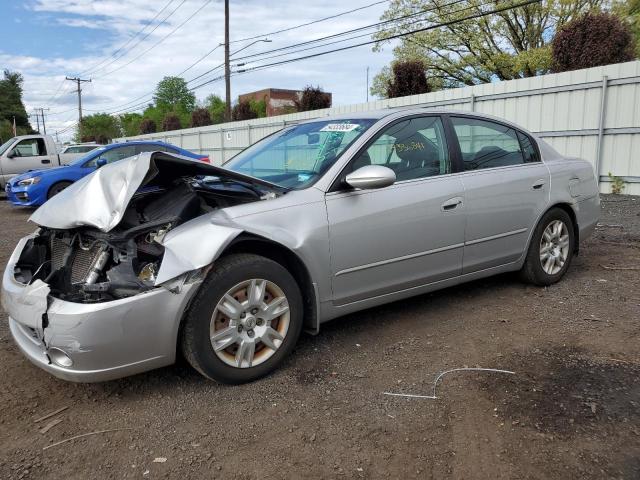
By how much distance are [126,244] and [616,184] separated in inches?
377

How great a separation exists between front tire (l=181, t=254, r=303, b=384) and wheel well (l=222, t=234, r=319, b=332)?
0.09m

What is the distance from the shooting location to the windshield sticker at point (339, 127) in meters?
3.76

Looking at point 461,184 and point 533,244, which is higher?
point 461,184

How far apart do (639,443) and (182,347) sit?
229 centimetres

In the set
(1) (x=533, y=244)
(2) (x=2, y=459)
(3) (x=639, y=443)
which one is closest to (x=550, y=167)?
(1) (x=533, y=244)

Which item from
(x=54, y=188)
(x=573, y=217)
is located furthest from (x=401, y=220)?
(x=54, y=188)

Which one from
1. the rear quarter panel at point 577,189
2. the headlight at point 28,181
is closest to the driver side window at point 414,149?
the rear quarter panel at point 577,189

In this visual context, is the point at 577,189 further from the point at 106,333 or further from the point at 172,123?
the point at 172,123

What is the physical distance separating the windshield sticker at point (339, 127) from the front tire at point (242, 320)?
1291 millimetres

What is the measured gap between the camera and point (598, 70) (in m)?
9.64

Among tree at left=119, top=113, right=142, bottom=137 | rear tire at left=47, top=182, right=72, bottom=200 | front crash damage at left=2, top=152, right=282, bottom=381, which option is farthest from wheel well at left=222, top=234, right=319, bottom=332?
tree at left=119, top=113, right=142, bottom=137

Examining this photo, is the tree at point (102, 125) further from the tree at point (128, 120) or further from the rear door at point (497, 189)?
the rear door at point (497, 189)

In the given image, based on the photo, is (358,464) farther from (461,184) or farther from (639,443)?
(461,184)

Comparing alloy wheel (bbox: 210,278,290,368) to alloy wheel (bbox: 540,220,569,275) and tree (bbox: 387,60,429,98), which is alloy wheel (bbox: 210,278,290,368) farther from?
tree (bbox: 387,60,429,98)
